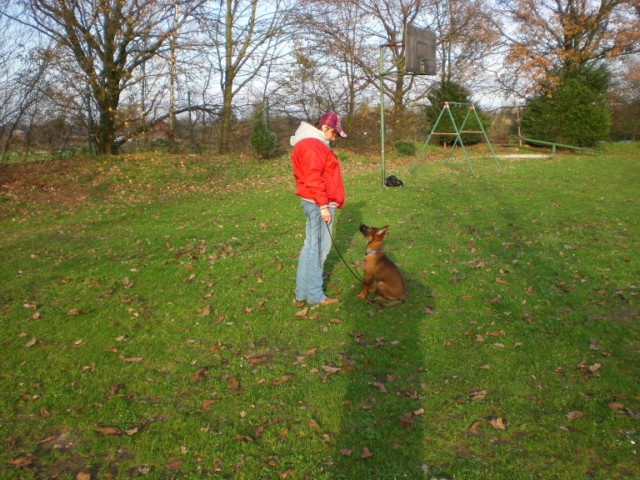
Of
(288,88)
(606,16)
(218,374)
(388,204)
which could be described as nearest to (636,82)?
(606,16)

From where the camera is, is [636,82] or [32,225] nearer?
[32,225]

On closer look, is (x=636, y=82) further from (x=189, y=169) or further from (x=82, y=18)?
(x=82, y=18)

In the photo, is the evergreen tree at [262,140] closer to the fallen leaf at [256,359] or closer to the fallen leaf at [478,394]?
the fallen leaf at [256,359]

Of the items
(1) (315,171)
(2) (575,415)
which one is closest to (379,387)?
(2) (575,415)

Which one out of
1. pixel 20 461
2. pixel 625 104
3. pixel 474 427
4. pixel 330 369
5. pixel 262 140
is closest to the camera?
pixel 20 461

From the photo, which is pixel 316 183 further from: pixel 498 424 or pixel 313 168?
pixel 498 424

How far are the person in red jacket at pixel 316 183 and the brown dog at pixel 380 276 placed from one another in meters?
0.59

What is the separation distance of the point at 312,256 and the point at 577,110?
22.9m

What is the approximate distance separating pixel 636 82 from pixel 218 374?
3554cm

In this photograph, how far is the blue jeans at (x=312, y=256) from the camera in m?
5.41

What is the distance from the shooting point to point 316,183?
16.8 ft

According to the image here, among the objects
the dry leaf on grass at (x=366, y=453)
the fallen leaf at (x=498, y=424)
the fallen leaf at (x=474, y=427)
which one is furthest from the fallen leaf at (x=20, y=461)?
the fallen leaf at (x=498, y=424)

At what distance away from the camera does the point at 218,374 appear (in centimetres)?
439

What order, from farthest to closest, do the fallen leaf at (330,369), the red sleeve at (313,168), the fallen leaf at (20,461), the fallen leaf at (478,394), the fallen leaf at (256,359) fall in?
the red sleeve at (313,168)
the fallen leaf at (256,359)
the fallen leaf at (330,369)
the fallen leaf at (478,394)
the fallen leaf at (20,461)
